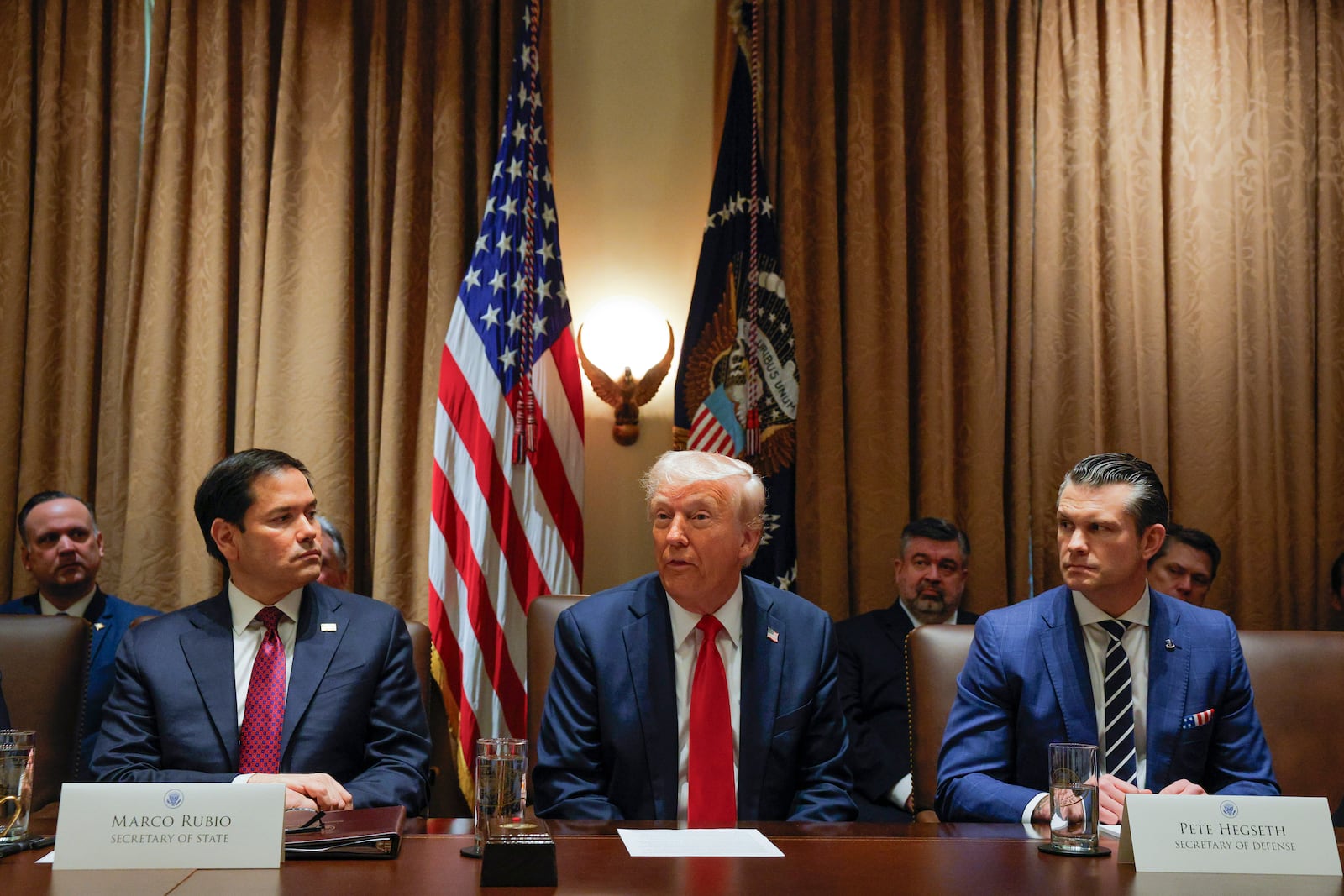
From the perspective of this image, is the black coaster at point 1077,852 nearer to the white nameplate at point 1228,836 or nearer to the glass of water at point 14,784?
the white nameplate at point 1228,836

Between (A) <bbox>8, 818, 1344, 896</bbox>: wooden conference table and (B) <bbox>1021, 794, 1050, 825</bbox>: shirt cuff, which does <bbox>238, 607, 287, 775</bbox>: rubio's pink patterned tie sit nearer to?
(A) <bbox>8, 818, 1344, 896</bbox>: wooden conference table

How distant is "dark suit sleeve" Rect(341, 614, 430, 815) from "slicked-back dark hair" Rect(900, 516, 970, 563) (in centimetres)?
186

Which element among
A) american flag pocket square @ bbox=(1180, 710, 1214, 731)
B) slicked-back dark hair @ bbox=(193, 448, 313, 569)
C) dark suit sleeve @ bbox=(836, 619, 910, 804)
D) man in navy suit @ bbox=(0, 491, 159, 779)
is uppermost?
slicked-back dark hair @ bbox=(193, 448, 313, 569)

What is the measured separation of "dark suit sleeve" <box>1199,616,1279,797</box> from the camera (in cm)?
263

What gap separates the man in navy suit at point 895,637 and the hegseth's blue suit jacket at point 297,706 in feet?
5.35

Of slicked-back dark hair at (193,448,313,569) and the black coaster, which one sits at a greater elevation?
slicked-back dark hair at (193,448,313,569)

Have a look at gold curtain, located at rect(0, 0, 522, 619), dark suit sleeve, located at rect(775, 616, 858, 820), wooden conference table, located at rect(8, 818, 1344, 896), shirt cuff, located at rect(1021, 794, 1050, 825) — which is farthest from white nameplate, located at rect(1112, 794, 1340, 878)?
gold curtain, located at rect(0, 0, 522, 619)

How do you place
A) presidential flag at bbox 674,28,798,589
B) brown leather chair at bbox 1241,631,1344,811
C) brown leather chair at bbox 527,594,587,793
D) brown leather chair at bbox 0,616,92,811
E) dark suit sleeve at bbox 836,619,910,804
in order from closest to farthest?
brown leather chair at bbox 0,616,92,811 < brown leather chair at bbox 1241,631,1344,811 < brown leather chair at bbox 527,594,587,793 < dark suit sleeve at bbox 836,619,910,804 < presidential flag at bbox 674,28,798,589

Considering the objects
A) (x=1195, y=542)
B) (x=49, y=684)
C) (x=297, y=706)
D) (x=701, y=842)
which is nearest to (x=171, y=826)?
(x=701, y=842)

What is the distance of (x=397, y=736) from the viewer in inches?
114

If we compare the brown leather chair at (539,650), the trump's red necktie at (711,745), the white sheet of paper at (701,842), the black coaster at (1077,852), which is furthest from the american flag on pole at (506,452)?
the black coaster at (1077,852)

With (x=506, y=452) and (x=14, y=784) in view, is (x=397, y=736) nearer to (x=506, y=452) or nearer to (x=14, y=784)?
(x=14, y=784)

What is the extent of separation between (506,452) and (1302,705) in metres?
2.52

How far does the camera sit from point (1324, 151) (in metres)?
4.56
